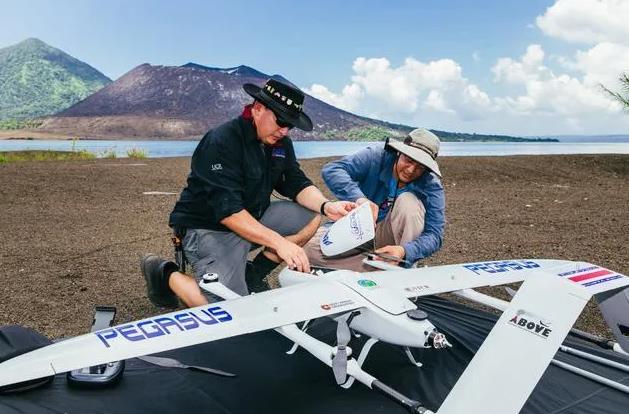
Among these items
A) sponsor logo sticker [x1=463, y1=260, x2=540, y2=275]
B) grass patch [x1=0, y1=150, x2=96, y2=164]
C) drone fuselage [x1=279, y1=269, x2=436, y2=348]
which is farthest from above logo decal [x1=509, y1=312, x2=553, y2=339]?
grass patch [x1=0, y1=150, x2=96, y2=164]

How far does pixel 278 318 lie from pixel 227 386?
660 millimetres

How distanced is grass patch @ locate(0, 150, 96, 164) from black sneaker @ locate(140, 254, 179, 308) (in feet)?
62.2

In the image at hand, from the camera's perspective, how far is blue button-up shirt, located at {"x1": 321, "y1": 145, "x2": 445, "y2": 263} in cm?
478

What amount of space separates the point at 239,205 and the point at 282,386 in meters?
1.38

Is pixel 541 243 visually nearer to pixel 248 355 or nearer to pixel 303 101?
pixel 303 101

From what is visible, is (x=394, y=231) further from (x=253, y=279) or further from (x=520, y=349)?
(x=520, y=349)

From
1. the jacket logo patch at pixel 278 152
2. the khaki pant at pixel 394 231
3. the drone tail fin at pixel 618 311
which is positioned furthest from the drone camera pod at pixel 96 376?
the drone tail fin at pixel 618 311

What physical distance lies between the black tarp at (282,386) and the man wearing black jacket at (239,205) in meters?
0.65

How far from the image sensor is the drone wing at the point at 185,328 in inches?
91.5

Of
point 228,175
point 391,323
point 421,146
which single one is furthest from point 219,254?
point 421,146

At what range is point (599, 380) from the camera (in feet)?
11.0

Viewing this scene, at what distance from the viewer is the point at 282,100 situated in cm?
397

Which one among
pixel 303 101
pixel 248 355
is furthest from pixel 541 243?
pixel 248 355

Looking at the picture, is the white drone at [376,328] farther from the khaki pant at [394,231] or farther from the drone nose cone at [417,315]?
the khaki pant at [394,231]
